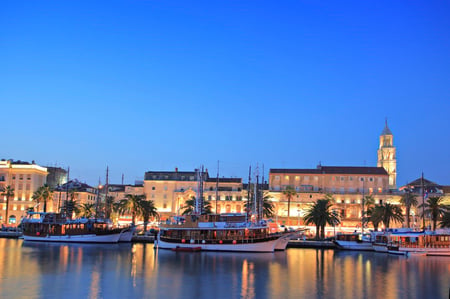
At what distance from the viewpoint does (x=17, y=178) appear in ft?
348

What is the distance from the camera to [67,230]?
245ft

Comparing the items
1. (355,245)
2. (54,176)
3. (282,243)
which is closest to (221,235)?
(282,243)

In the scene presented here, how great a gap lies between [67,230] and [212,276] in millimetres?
42983

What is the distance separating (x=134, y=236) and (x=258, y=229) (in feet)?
86.3

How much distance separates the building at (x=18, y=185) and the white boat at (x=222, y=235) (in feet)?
173

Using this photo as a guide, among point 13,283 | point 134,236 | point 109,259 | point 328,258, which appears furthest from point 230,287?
point 134,236

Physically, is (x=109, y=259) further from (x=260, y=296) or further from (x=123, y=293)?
(x=260, y=296)

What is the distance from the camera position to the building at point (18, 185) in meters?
104

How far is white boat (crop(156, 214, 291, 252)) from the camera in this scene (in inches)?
2418

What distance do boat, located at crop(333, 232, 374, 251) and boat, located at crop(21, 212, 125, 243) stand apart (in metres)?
33.0

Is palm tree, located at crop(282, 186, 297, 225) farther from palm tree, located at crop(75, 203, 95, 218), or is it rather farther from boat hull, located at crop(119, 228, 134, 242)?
palm tree, located at crop(75, 203, 95, 218)

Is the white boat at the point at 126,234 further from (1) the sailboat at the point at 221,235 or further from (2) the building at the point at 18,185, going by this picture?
(2) the building at the point at 18,185

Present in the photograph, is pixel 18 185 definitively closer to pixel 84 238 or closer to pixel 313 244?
pixel 84 238

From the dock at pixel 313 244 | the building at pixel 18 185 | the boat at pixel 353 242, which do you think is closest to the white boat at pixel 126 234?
the dock at pixel 313 244
